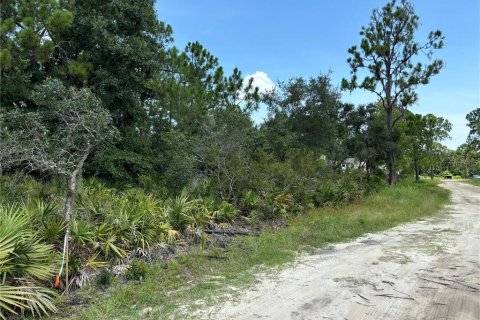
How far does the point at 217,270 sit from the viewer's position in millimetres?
5680

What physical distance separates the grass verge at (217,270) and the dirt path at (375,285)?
42cm

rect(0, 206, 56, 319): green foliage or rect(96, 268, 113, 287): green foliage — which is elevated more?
rect(0, 206, 56, 319): green foliage

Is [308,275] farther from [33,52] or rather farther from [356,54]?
[356,54]

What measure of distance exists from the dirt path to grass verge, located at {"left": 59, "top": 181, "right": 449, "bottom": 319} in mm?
420

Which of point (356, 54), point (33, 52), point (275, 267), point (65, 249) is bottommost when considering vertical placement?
point (275, 267)

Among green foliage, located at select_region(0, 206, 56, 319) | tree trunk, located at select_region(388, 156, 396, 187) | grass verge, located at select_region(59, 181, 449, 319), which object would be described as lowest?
grass verge, located at select_region(59, 181, 449, 319)

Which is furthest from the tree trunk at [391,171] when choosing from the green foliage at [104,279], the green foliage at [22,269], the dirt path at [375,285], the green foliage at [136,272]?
the green foliage at [22,269]

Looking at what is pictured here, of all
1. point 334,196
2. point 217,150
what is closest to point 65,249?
point 217,150

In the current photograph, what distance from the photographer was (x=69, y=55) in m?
13.6

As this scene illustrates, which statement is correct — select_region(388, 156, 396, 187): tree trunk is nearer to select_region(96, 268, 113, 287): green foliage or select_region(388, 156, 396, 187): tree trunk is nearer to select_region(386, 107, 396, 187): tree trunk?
select_region(386, 107, 396, 187): tree trunk

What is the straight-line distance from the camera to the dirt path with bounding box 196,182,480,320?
3.90m

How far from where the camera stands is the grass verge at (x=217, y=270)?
411 cm

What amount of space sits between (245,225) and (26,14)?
980cm

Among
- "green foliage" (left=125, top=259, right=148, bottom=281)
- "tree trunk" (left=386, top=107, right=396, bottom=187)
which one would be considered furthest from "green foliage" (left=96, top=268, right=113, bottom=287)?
"tree trunk" (left=386, top=107, right=396, bottom=187)
